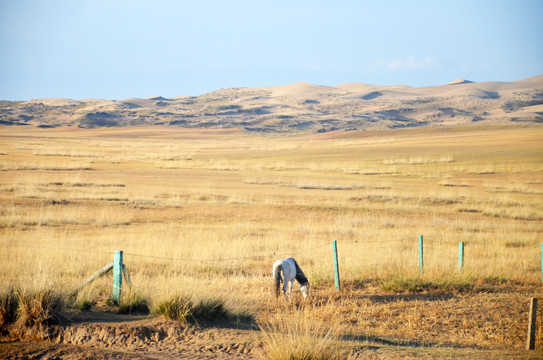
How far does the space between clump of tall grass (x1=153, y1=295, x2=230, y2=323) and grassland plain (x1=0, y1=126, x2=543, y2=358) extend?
0.19 m

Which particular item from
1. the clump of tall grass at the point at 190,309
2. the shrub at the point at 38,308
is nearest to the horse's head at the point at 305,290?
the clump of tall grass at the point at 190,309

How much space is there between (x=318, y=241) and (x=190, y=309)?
384 inches

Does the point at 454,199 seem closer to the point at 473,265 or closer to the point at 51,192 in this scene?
the point at 473,265

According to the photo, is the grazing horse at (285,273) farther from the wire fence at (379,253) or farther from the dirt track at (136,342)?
the wire fence at (379,253)

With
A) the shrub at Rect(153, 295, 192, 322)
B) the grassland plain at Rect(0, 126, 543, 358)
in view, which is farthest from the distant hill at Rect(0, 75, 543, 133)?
the shrub at Rect(153, 295, 192, 322)

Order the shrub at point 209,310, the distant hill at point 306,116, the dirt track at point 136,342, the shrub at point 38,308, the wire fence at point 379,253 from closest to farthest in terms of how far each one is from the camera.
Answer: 1. the dirt track at point 136,342
2. the shrub at point 38,308
3. the shrub at point 209,310
4. the wire fence at point 379,253
5. the distant hill at point 306,116

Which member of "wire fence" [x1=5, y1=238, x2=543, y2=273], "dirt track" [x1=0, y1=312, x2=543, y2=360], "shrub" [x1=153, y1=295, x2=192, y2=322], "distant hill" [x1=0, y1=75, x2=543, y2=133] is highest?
"distant hill" [x1=0, y1=75, x2=543, y2=133]

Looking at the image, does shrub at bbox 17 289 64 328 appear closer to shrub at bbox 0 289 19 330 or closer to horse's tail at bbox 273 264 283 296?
shrub at bbox 0 289 19 330

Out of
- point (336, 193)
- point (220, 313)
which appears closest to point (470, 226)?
point (336, 193)

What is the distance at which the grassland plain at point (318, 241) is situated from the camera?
8211 millimetres

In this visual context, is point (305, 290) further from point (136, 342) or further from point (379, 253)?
point (379, 253)

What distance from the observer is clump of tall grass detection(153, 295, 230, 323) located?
730 centimetres

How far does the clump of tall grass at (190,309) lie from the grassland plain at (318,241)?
0.63 feet

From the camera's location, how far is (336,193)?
3169 centimetres
